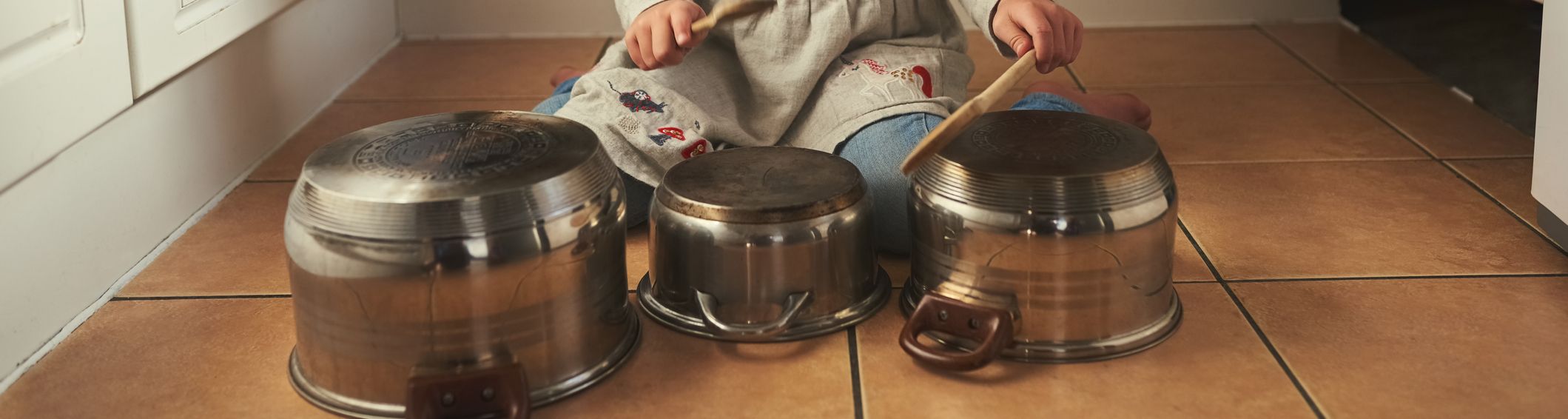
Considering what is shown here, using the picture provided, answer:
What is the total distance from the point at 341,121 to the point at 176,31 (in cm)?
33

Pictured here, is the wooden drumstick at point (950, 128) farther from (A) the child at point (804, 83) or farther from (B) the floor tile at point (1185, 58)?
(B) the floor tile at point (1185, 58)

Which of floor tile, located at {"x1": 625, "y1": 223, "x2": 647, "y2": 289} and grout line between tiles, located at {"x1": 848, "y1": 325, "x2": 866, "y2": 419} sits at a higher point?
floor tile, located at {"x1": 625, "y1": 223, "x2": 647, "y2": 289}

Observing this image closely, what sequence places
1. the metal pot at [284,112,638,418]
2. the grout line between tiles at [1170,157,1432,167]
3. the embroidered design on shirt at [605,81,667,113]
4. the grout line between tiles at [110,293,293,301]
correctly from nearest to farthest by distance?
the metal pot at [284,112,638,418], the grout line between tiles at [110,293,293,301], the embroidered design on shirt at [605,81,667,113], the grout line between tiles at [1170,157,1432,167]

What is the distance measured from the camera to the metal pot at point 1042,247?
71 centimetres

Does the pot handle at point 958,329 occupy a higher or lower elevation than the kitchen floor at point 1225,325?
higher

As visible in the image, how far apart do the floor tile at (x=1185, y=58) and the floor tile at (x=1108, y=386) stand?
2.17 ft

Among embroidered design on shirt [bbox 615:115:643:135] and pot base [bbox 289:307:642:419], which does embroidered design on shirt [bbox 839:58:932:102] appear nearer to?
embroidered design on shirt [bbox 615:115:643:135]

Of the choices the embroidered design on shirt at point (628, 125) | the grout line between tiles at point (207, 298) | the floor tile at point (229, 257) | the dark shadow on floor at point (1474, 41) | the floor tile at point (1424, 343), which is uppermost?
the embroidered design on shirt at point (628, 125)

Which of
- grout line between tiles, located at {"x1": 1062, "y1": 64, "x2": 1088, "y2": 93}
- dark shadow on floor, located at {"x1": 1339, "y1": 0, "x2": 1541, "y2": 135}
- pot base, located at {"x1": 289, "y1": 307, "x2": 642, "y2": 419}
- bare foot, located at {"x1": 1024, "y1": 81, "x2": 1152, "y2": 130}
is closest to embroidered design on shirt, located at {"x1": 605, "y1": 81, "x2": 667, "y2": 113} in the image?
pot base, located at {"x1": 289, "y1": 307, "x2": 642, "y2": 419}

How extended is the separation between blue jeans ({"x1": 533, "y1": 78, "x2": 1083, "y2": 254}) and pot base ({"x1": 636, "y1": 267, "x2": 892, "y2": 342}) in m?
0.08

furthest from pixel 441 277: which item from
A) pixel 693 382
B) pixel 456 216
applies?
pixel 693 382

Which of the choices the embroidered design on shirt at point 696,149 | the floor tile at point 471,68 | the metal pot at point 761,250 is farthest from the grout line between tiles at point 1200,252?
the floor tile at point 471,68

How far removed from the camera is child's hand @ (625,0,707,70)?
85 centimetres

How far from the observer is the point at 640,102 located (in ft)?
3.16
